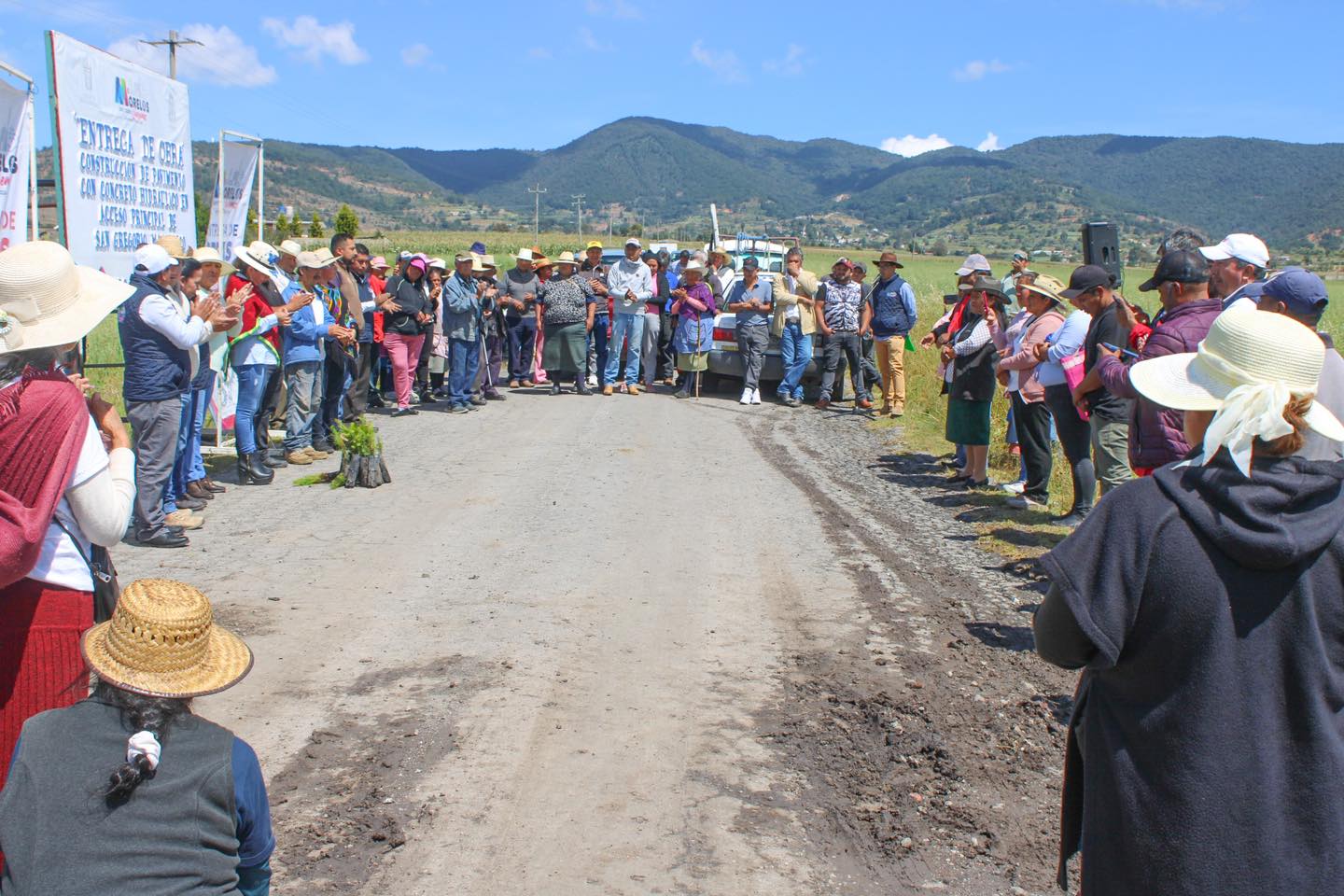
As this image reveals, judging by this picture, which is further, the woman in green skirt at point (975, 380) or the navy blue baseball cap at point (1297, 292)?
the woman in green skirt at point (975, 380)

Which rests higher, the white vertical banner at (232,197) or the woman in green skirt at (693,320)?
the white vertical banner at (232,197)

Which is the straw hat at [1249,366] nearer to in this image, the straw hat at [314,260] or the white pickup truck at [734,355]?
the straw hat at [314,260]

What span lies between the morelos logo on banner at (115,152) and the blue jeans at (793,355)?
26.0 ft

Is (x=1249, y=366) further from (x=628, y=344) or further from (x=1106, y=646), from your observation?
(x=628, y=344)

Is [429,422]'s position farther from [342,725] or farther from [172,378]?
[342,725]

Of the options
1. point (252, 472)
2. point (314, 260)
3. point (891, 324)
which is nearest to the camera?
point (252, 472)

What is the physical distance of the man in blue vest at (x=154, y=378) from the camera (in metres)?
7.41

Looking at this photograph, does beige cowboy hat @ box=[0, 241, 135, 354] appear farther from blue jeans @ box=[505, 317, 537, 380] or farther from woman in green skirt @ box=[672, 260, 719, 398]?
blue jeans @ box=[505, 317, 537, 380]

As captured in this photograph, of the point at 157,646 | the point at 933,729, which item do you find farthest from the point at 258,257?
the point at 157,646

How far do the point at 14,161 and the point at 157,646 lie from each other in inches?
285

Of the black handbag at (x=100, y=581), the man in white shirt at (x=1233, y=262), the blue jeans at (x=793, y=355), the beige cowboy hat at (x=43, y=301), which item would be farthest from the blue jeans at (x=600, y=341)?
the black handbag at (x=100, y=581)

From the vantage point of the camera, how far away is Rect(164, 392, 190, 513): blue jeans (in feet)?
26.3

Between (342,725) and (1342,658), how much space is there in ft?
12.4

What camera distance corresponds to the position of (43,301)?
3.29m
